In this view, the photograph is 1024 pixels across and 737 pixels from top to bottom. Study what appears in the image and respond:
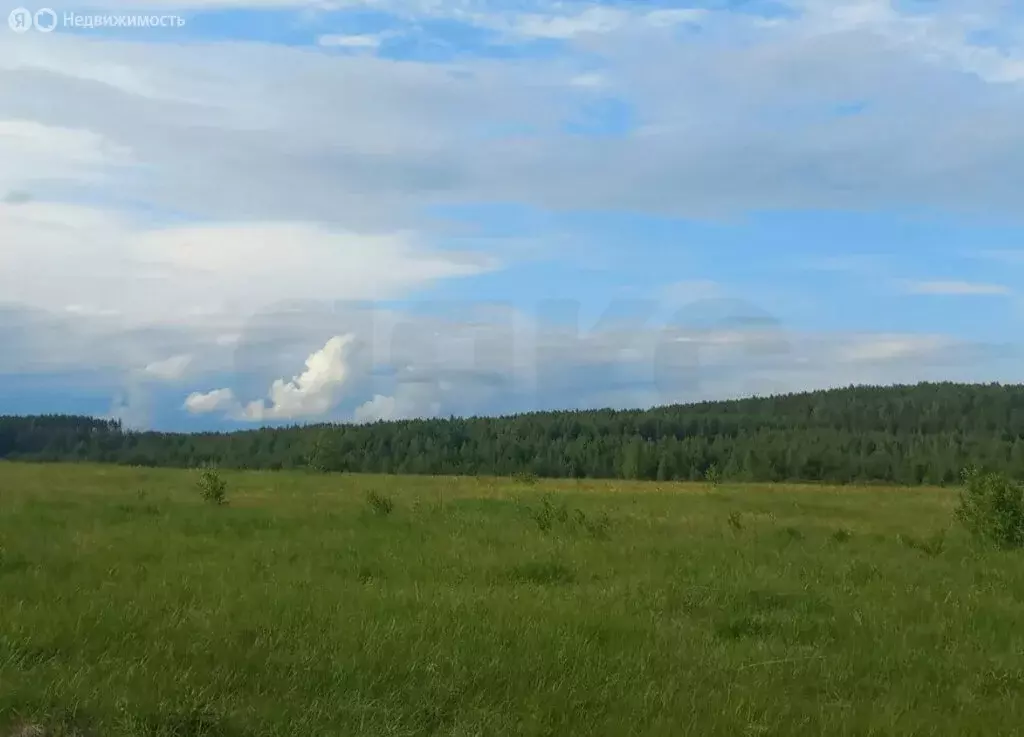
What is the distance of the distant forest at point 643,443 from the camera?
378ft

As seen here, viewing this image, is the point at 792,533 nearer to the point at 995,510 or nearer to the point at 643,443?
the point at 995,510

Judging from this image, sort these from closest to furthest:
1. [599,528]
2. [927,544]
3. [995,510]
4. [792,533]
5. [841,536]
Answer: [599,528], [927,544], [995,510], [841,536], [792,533]

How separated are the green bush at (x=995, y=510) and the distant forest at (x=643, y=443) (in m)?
72.3

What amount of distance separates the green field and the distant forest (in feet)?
243

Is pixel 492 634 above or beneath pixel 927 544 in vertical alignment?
above

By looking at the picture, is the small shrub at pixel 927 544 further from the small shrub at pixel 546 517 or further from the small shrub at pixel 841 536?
the small shrub at pixel 546 517

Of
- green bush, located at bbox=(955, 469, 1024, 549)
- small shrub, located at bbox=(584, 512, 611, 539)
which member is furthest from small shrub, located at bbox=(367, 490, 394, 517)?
green bush, located at bbox=(955, 469, 1024, 549)

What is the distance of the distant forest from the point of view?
115m

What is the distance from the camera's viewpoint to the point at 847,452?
417 ft

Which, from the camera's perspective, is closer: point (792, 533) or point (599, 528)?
point (599, 528)

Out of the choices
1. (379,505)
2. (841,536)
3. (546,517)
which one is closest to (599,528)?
(546,517)

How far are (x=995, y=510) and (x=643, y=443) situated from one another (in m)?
107

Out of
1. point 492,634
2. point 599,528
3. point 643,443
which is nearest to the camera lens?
point 492,634

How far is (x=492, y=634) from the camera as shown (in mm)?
9422
